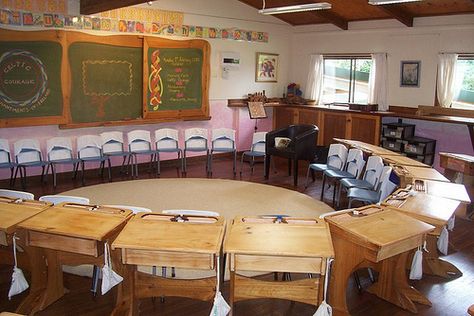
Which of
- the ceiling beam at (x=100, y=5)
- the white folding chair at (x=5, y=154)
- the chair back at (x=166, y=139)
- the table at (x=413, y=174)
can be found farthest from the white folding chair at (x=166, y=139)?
the table at (x=413, y=174)

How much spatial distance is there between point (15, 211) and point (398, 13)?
751 centimetres

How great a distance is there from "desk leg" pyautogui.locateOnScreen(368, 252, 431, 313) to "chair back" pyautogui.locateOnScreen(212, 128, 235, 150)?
5.06 metres

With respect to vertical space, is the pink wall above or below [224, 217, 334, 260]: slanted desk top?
above

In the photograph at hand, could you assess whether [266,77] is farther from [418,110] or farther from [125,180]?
[125,180]

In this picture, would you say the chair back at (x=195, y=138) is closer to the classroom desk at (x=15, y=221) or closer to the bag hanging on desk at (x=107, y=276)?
the classroom desk at (x=15, y=221)

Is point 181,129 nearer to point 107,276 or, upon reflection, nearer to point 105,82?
point 105,82

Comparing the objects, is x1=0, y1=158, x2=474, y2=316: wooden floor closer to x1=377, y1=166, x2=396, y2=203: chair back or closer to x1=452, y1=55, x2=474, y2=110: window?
x1=377, y1=166, x2=396, y2=203: chair back

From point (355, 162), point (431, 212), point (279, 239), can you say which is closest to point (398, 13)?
point (355, 162)

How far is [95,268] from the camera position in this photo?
156 inches

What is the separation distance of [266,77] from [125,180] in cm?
450

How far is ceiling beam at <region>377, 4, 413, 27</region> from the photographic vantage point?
27.3ft

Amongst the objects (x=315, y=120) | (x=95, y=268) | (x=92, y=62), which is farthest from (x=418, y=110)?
(x=95, y=268)

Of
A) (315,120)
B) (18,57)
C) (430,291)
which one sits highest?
(18,57)

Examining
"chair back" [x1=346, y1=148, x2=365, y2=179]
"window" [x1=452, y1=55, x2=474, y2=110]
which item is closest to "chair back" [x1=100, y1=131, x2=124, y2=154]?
"chair back" [x1=346, y1=148, x2=365, y2=179]
